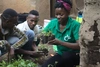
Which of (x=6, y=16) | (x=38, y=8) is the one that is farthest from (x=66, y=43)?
(x=38, y=8)

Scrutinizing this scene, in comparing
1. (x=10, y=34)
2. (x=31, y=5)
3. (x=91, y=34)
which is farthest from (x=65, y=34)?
(x=31, y=5)

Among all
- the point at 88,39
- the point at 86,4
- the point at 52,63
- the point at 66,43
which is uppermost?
the point at 86,4

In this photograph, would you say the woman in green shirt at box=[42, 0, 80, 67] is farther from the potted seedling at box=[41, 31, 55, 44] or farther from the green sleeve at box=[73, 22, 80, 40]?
the potted seedling at box=[41, 31, 55, 44]

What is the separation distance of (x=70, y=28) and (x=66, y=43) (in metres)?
0.29

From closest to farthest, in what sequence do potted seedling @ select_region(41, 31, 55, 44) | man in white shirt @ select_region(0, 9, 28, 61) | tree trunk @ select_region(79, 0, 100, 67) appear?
tree trunk @ select_region(79, 0, 100, 67) < potted seedling @ select_region(41, 31, 55, 44) < man in white shirt @ select_region(0, 9, 28, 61)

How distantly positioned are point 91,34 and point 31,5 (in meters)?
6.60

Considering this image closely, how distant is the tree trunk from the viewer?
251 cm

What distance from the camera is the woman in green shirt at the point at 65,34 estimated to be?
13.4 feet

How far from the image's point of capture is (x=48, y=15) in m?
9.08

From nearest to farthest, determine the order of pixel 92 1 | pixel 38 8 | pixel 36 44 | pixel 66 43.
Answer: pixel 92 1 → pixel 66 43 → pixel 36 44 → pixel 38 8

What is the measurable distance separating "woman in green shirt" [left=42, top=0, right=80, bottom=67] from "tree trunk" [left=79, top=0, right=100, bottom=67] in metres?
1.36

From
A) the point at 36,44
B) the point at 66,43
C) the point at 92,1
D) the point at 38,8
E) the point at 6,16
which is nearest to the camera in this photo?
the point at 92,1

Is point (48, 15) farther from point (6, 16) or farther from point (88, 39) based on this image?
point (88, 39)

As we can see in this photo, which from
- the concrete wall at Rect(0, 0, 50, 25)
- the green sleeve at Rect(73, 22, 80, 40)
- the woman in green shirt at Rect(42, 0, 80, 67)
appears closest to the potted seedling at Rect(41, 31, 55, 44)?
the woman in green shirt at Rect(42, 0, 80, 67)
